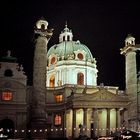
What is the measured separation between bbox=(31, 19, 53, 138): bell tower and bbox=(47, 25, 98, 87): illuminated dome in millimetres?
20768

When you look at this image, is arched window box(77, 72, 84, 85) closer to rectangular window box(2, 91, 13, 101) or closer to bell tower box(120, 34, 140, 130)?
bell tower box(120, 34, 140, 130)

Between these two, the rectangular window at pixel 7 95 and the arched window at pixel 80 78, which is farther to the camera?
the arched window at pixel 80 78

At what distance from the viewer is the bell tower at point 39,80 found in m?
70.3

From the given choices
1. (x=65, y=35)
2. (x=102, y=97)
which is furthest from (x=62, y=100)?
(x=65, y=35)

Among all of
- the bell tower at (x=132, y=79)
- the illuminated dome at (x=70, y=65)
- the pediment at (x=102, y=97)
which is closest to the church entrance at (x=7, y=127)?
the pediment at (x=102, y=97)

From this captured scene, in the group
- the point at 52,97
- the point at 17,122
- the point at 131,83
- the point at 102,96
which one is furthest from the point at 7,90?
the point at 131,83

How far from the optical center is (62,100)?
3339 inches

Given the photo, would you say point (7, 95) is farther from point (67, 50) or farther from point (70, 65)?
point (67, 50)

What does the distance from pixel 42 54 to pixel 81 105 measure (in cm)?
1482

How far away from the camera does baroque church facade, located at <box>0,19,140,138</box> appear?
7294cm

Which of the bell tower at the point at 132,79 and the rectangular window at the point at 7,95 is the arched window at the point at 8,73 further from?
the bell tower at the point at 132,79

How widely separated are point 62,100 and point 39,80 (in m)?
13.9

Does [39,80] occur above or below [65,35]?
below

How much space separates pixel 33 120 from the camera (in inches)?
2763
